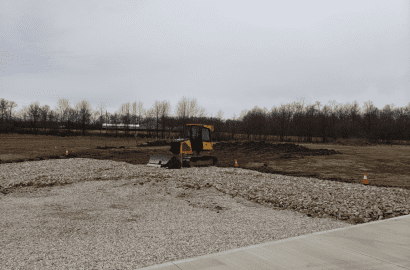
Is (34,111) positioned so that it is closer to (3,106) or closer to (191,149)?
(3,106)

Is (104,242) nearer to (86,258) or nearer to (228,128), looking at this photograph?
(86,258)

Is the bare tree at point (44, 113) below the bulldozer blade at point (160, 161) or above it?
above

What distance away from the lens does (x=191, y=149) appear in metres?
19.6

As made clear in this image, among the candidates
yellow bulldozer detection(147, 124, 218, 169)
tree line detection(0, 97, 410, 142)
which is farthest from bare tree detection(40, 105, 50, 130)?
yellow bulldozer detection(147, 124, 218, 169)

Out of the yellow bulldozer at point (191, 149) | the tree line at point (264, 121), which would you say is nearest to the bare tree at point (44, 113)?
the tree line at point (264, 121)

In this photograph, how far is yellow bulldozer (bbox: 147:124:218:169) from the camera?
1794 cm

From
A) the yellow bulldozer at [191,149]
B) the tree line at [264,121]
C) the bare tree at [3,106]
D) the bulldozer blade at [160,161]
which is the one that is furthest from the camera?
the bare tree at [3,106]

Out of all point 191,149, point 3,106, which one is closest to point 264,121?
point 191,149

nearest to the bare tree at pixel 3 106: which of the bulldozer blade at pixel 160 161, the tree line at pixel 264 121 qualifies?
the tree line at pixel 264 121

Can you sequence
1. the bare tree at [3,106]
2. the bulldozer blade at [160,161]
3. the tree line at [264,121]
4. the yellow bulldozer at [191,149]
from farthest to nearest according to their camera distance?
the bare tree at [3,106]
the tree line at [264,121]
the yellow bulldozer at [191,149]
the bulldozer blade at [160,161]

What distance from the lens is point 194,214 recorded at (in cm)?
772

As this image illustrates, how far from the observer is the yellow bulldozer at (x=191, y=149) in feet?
58.9

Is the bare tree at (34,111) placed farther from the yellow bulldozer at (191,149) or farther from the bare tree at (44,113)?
the yellow bulldozer at (191,149)

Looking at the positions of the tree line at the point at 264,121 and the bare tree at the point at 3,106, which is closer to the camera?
the tree line at the point at 264,121
